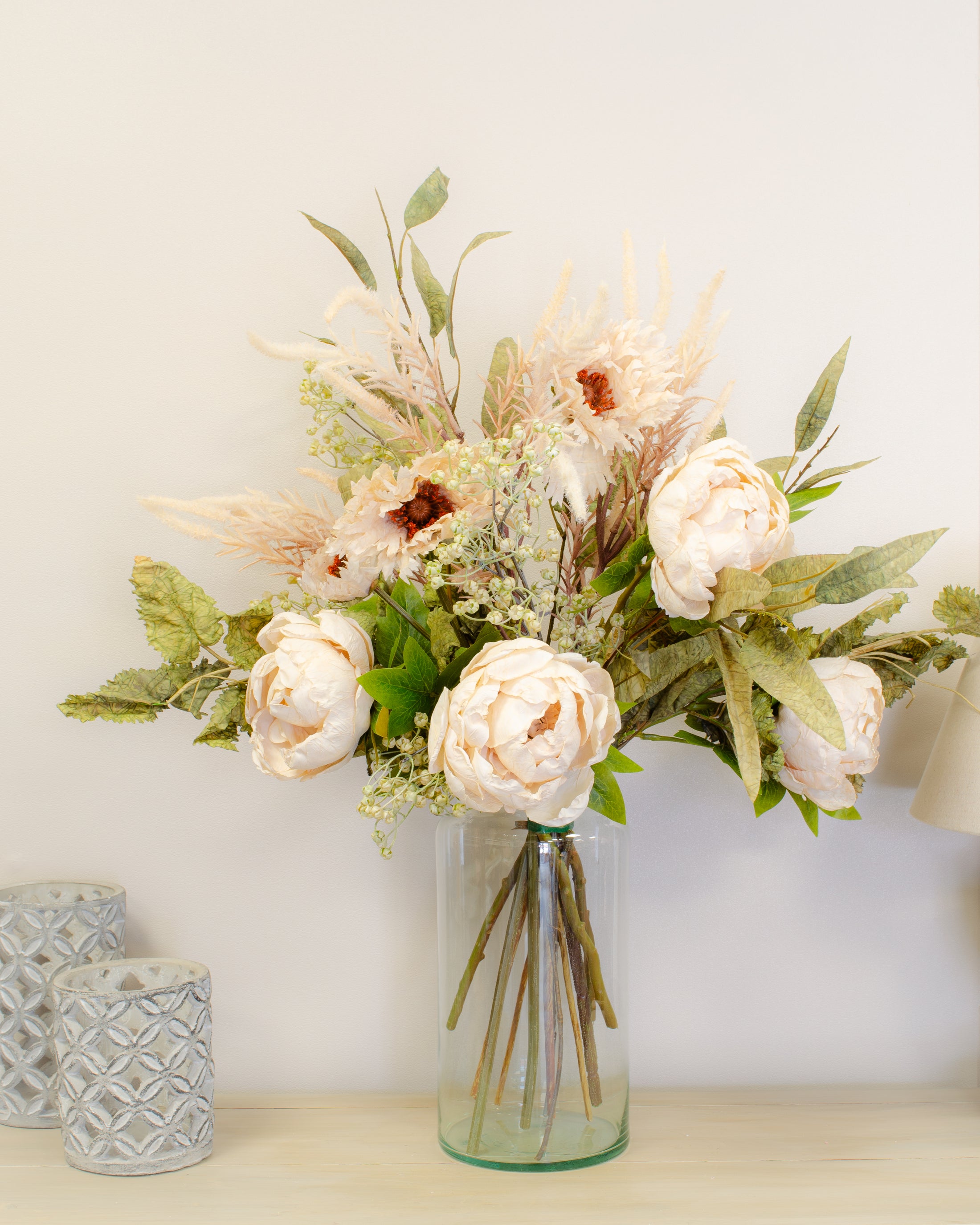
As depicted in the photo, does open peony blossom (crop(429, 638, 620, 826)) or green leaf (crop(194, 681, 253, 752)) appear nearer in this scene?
open peony blossom (crop(429, 638, 620, 826))

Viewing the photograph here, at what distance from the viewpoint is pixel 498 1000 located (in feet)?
2.62

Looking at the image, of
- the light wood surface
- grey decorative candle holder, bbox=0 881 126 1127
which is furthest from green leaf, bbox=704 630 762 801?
grey decorative candle holder, bbox=0 881 126 1127

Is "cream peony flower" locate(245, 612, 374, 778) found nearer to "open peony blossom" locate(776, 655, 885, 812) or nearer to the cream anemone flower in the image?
the cream anemone flower

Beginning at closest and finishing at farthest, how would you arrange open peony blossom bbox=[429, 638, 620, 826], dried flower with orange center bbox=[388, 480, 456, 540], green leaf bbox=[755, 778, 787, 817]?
1. open peony blossom bbox=[429, 638, 620, 826]
2. dried flower with orange center bbox=[388, 480, 456, 540]
3. green leaf bbox=[755, 778, 787, 817]

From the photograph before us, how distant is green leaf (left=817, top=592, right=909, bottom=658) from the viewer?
2.73 feet

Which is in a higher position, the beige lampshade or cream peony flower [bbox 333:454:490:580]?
cream peony flower [bbox 333:454:490:580]

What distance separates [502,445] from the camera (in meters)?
0.66

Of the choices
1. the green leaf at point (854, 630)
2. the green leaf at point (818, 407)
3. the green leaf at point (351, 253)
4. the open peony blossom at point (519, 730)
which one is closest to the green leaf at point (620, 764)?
the open peony blossom at point (519, 730)

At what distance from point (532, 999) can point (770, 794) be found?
0.86 feet

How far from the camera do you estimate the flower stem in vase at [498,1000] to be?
80 centimetres

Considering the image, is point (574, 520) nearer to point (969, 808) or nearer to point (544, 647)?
point (544, 647)

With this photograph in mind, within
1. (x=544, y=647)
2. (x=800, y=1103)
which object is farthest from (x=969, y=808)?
(x=544, y=647)

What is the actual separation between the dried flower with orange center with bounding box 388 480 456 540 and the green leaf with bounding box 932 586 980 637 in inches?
A: 17.6

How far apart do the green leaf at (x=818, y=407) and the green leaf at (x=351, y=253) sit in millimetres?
387
